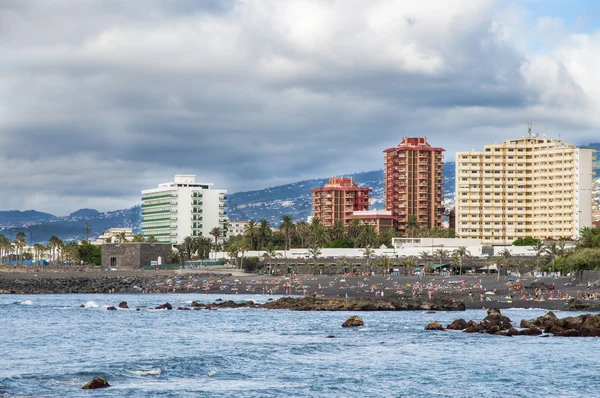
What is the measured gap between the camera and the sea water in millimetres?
45312

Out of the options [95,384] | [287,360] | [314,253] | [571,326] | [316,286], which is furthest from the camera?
[314,253]

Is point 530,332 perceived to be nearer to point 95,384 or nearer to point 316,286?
point 95,384

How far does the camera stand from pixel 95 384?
145 ft

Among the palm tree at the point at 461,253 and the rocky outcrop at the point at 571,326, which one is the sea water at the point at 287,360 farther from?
the palm tree at the point at 461,253

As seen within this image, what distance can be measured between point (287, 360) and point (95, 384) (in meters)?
15.5

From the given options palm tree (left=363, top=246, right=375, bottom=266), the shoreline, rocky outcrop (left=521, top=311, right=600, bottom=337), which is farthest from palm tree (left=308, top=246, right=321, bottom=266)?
rocky outcrop (left=521, top=311, right=600, bottom=337)

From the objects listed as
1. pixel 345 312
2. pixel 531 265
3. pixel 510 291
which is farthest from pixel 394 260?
pixel 345 312

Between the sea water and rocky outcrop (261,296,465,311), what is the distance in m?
13.1

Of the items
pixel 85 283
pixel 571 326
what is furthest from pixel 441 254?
pixel 571 326

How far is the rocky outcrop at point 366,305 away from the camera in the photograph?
10038 centimetres

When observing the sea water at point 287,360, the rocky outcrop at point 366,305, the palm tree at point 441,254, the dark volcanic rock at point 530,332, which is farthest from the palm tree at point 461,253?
the dark volcanic rock at point 530,332

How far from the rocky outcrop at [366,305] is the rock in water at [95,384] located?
58264 mm

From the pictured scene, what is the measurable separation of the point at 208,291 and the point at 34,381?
109384mm

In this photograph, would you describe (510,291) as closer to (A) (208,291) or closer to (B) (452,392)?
(A) (208,291)
